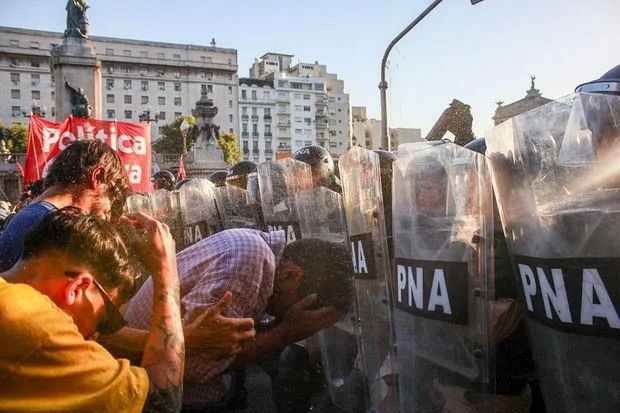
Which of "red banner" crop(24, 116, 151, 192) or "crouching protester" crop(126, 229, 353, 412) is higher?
"red banner" crop(24, 116, 151, 192)

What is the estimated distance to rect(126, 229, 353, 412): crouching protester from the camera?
216 cm

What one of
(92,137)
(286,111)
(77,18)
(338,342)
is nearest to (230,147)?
(286,111)

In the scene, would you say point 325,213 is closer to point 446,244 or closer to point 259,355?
point 259,355

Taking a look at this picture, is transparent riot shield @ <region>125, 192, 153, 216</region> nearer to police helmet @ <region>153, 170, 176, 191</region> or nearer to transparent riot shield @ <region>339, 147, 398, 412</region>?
police helmet @ <region>153, 170, 176, 191</region>

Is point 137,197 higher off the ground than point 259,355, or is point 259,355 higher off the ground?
point 137,197

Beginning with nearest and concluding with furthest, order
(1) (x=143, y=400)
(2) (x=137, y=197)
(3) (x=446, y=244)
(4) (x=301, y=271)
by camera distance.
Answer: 1. (1) (x=143, y=400)
2. (3) (x=446, y=244)
3. (4) (x=301, y=271)
4. (2) (x=137, y=197)

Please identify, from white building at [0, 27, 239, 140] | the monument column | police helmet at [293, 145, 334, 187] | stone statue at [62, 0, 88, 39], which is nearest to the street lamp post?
police helmet at [293, 145, 334, 187]

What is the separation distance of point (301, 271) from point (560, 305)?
3.75 feet

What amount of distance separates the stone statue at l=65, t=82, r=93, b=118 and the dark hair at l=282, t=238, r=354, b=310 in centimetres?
1319

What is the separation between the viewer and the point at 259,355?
2398mm

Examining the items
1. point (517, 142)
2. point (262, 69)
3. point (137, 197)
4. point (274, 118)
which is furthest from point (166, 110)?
point (517, 142)

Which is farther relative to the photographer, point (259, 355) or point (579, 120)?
point (259, 355)

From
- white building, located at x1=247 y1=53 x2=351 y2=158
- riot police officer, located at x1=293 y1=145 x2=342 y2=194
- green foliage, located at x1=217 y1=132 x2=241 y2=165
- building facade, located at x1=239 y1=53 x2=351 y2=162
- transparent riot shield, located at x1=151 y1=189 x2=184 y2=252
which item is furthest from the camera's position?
white building, located at x1=247 y1=53 x2=351 y2=158

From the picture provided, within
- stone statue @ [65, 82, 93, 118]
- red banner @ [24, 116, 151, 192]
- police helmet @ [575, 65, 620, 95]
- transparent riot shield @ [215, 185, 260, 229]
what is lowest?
transparent riot shield @ [215, 185, 260, 229]
